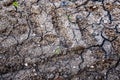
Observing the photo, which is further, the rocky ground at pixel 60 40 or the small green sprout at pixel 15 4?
the small green sprout at pixel 15 4

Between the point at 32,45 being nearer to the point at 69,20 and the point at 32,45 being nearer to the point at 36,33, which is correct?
the point at 36,33

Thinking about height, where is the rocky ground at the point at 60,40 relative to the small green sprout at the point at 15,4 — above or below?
below

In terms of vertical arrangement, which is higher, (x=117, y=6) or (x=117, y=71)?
(x=117, y=6)

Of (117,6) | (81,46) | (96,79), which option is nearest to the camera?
(96,79)

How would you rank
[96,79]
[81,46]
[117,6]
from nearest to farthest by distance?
[96,79] → [81,46] → [117,6]

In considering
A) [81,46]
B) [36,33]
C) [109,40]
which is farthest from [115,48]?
[36,33]

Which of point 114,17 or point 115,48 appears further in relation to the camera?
point 114,17

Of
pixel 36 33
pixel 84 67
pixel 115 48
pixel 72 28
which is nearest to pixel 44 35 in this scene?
pixel 36 33

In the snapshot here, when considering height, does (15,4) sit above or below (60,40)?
above
